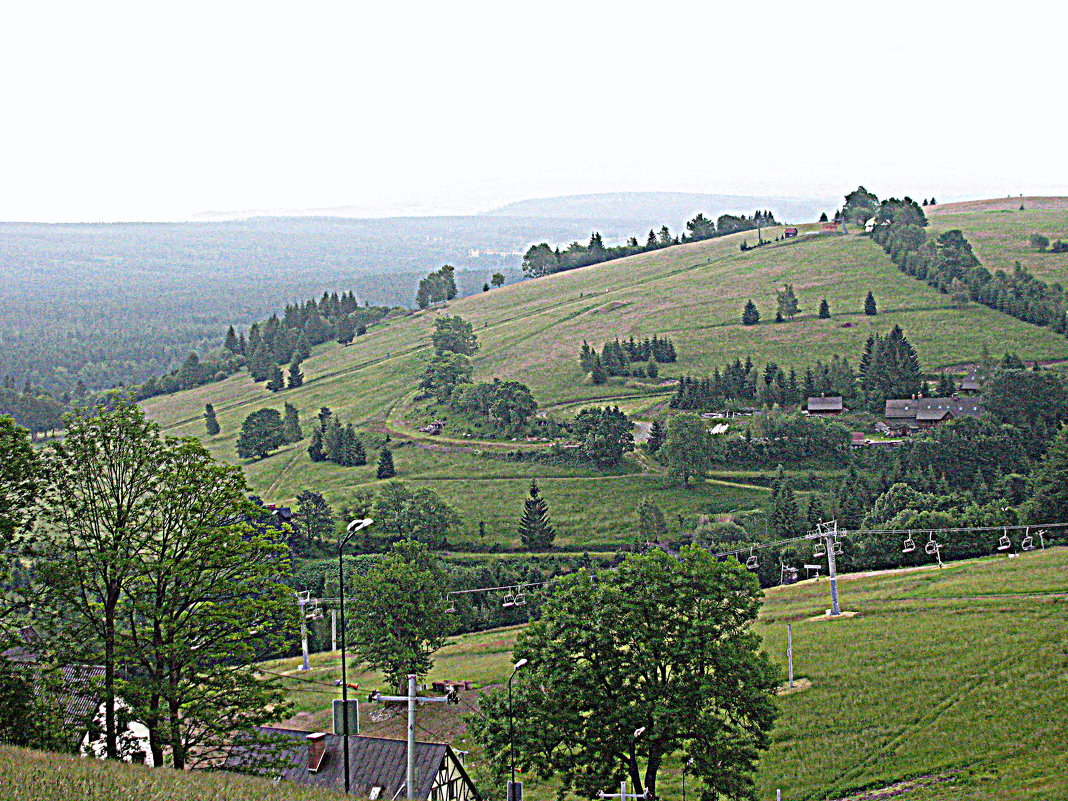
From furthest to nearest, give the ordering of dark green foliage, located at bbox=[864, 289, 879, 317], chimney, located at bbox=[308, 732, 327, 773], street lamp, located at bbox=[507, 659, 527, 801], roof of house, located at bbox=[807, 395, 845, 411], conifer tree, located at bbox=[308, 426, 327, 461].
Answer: dark green foliage, located at bbox=[864, 289, 879, 317] < conifer tree, located at bbox=[308, 426, 327, 461] < roof of house, located at bbox=[807, 395, 845, 411] < chimney, located at bbox=[308, 732, 327, 773] < street lamp, located at bbox=[507, 659, 527, 801]

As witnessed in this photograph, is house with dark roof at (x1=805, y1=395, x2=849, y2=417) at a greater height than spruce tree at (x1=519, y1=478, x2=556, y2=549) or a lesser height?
greater

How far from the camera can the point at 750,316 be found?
190 meters

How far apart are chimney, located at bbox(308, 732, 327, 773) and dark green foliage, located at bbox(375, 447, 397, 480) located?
10119 cm

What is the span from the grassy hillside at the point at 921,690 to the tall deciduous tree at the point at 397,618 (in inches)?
143

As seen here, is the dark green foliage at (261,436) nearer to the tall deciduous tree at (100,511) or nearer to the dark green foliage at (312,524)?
the dark green foliage at (312,524)

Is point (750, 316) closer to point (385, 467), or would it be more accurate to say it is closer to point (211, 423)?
point (385, 467)

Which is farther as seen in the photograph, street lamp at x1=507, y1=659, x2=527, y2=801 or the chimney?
the chimney

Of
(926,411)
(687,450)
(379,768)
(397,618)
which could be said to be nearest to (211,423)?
(687,450)

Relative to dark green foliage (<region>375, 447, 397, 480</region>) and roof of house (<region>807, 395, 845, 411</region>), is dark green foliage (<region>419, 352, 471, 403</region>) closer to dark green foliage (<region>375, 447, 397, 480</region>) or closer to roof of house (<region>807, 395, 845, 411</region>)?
dark green foliage (<region>375, 447, 397, 480</region>)

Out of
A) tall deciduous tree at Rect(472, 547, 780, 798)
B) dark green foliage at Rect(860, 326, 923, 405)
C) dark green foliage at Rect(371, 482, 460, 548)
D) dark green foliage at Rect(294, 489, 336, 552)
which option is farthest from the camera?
dark green foliage at Rect(860, 326, 923, 405)

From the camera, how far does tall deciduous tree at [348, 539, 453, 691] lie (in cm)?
6944

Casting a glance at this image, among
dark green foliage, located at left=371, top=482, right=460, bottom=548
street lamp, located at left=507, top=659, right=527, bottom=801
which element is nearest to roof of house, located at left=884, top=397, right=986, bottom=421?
dark green foliage, located at left=371, top=482, right=460, bottom=548

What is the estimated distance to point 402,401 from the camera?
182250 millimetres

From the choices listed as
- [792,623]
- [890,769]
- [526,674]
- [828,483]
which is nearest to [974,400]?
[828,483]
